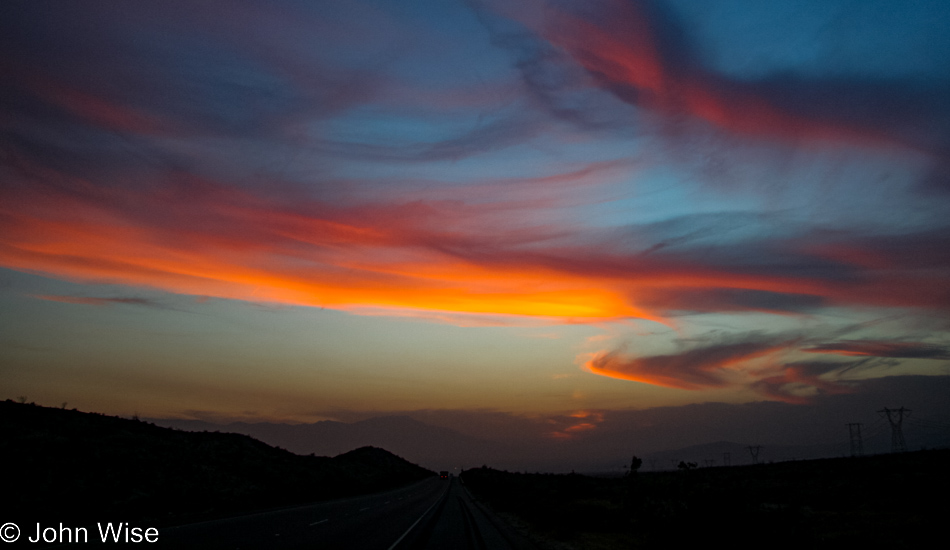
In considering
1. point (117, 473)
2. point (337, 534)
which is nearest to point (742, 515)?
point (337, 534)

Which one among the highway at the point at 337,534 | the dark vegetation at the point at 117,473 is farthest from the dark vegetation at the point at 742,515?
the dark vegetation at the point at 117,473

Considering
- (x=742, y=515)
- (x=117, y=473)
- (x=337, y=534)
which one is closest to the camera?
(x=742, y=515)

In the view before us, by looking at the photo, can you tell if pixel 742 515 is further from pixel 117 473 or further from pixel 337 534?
pixel 117 473

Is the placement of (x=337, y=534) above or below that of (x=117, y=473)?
above

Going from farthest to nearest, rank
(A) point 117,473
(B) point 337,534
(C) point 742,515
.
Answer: (A) point 117,473
(B) point 337,534
(C) point 742,515

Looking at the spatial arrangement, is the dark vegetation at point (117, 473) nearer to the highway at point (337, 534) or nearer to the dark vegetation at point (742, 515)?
the highway at point (337, 534)

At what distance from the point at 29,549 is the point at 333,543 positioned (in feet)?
24.4

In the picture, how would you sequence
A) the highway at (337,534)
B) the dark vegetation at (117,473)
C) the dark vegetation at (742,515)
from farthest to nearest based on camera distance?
the dark vegetation at (117,473), the highway at (337,534), the dark vegetation at (742,515)

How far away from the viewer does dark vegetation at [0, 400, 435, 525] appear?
88.2ft

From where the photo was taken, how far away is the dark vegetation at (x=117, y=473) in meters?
26.9

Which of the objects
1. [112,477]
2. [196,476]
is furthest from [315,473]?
[112,477]

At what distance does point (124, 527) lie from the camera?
1875 cm

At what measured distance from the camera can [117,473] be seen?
38.9 meters

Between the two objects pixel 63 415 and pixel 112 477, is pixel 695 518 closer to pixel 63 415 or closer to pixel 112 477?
pixel 112 477
